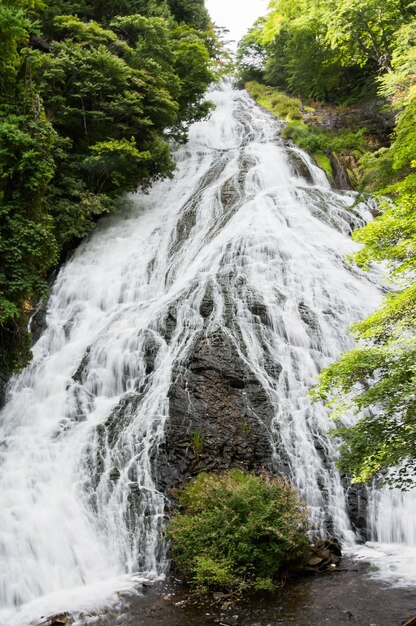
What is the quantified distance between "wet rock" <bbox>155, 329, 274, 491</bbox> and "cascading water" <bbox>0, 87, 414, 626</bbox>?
0.23 metres

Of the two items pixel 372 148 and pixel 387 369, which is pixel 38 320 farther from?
pixel 372 148

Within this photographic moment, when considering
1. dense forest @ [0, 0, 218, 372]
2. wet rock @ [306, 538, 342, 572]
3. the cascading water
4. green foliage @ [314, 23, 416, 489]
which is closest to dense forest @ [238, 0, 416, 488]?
green foliage @ [314, 23, 416, 489]

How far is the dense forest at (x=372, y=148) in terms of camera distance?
19.2 feet

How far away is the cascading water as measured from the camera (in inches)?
317

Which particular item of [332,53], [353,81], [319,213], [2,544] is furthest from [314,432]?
[353,81]

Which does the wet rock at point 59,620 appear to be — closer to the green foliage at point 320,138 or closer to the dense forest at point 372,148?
the dense forest at point 372,148

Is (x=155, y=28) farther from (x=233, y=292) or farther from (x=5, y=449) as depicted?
(x=5, y=449)

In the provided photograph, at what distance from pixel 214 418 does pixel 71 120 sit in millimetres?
13735

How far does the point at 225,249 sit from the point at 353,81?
73.4ft

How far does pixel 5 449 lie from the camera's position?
9.88 meters

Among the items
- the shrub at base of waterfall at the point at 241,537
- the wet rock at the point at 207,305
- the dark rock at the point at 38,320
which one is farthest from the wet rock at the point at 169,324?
the shrub at base of waterfall at the point at 241,537

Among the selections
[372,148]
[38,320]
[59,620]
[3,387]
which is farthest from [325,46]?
[59,620]

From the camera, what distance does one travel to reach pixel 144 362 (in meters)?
11.3

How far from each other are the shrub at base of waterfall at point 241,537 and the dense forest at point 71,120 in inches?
222
